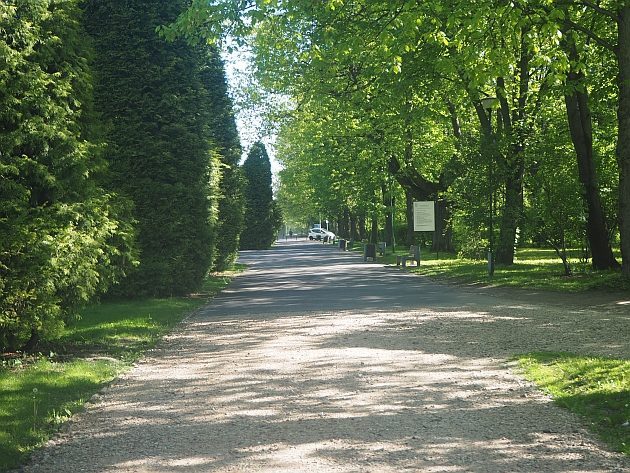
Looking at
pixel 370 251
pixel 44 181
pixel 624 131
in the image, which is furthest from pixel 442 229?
pixel 44 181

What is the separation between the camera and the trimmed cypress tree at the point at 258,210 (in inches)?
2874

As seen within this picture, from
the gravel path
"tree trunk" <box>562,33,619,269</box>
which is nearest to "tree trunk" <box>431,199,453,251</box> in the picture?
"tree trunk" <box>562,33,619,269</box>

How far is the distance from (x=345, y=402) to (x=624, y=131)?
13.0 metres

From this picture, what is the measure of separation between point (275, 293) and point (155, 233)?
3977mm

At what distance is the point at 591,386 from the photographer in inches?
295

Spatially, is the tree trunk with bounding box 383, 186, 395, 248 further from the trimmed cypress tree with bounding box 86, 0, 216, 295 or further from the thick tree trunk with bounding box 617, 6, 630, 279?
the trimmed cypress tree with bounding box 86, 0, 216, 295

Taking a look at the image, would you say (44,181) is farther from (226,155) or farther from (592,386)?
(226,155)

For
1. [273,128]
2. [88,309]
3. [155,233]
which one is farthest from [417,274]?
[273,128]

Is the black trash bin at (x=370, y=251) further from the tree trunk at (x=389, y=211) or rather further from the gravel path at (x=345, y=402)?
the gravel path at (x=345, y=402)

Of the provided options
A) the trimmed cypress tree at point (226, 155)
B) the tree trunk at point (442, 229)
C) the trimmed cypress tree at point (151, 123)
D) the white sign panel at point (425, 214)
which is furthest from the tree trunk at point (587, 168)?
the tree trunk at point (442, 229)

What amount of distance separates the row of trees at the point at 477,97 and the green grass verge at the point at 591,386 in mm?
6826

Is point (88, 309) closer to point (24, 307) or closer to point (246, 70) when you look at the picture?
point (24, 307)

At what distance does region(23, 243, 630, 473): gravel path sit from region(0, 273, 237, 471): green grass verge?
22 centimetres

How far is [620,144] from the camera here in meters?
17.7
